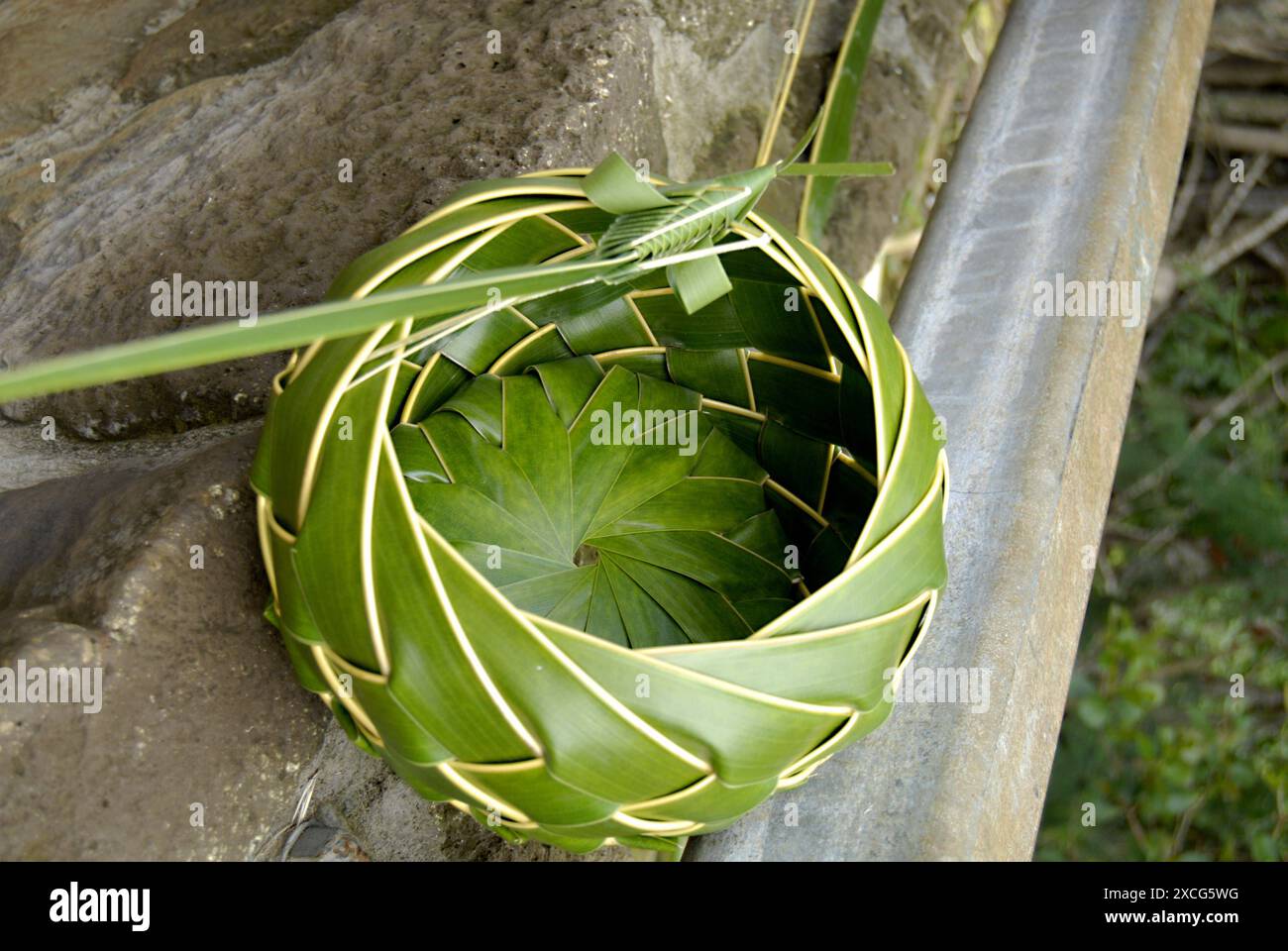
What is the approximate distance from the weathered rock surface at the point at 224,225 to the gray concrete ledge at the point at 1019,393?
96 millimetres

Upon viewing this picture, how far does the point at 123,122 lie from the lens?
2.97 ft

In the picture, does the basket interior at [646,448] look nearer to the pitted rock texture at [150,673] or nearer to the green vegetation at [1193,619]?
the pitted rock texture at [150,673]

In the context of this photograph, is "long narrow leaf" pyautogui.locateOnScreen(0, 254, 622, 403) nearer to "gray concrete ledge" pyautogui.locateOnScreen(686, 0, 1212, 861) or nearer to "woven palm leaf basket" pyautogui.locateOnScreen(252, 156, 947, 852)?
"woven palm leaf basket" pyautogui.locateOnScreen(252, 156, 947, 852)

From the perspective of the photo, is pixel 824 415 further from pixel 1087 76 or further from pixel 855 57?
pixel 1087 76

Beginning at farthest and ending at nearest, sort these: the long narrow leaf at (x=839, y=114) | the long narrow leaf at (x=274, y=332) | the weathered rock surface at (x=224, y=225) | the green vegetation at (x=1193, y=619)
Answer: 1. the green vegetation at (x=1193, y=619)
2. the long narrow leaf at (x=839, y=114)
3. the weathered rock surface at (x=224, y=225)
4. the long narrow leaf at (x=274, y=332)

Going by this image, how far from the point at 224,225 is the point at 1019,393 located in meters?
0.60

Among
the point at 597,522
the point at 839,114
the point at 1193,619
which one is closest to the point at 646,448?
the point at 597,522

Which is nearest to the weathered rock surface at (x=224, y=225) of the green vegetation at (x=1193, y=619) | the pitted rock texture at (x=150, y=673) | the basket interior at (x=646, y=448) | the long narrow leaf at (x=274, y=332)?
the pitted rock texture at (x=150, y=673)

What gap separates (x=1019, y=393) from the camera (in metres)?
0.87

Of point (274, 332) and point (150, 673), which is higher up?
point (274, 332)

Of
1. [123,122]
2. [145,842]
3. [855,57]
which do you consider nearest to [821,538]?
[145,842]

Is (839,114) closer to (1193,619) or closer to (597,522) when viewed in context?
(597,522)

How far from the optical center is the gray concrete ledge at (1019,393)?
2.16 ft
